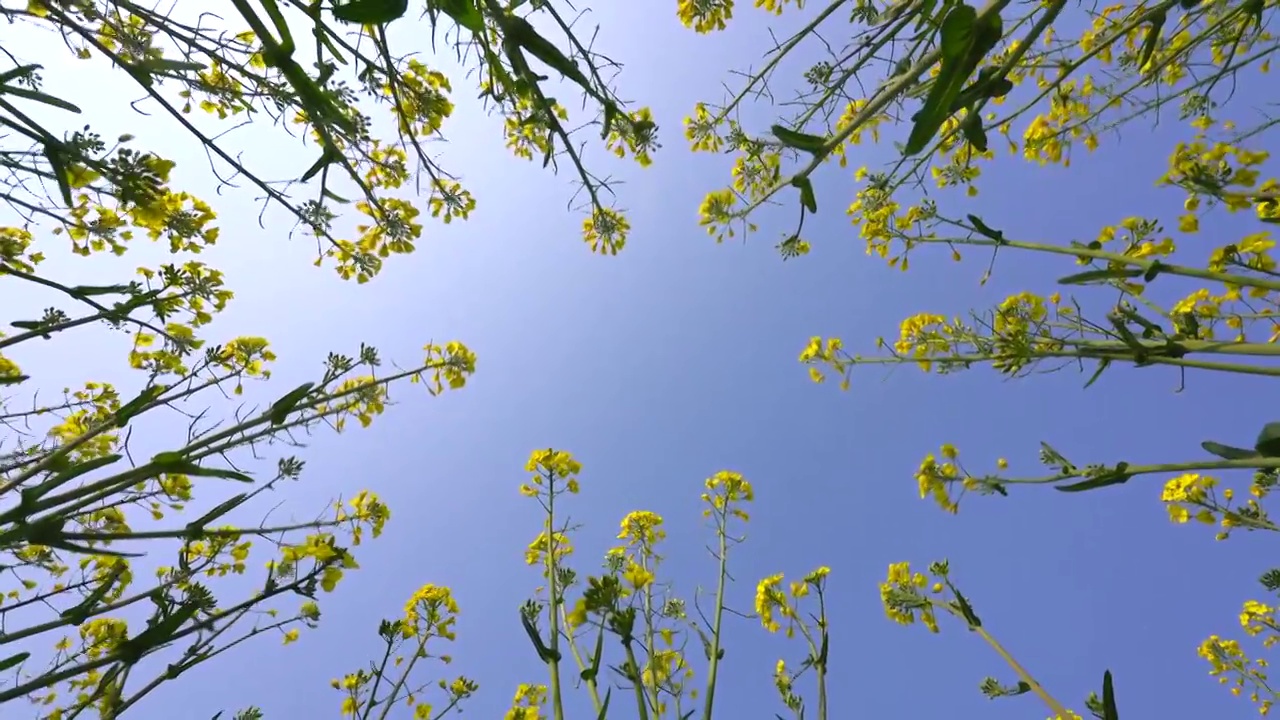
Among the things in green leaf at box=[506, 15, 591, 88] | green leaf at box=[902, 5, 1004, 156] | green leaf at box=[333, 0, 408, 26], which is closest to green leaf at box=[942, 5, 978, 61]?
green leaf at box=[902, 5, 1004, 156]

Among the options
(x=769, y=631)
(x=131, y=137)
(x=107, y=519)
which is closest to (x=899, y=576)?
(x=769, y=631)

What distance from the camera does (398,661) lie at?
12.4 ft

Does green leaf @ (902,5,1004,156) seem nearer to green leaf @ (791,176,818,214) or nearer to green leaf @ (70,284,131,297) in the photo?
green leaf @ (791,176,818,214)

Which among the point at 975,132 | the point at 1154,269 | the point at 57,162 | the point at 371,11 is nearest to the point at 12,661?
the point at 57,162

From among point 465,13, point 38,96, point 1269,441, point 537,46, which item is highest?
point 38,96

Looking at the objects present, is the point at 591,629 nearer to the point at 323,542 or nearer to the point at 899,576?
the point at 323,542

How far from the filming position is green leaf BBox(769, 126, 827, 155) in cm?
126

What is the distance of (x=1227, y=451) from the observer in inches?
62.5

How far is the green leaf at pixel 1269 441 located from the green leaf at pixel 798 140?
1.25 meters

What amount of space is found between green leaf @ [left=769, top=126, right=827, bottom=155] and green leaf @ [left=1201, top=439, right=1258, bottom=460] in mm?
1306

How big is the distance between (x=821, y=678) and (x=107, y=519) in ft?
11.8

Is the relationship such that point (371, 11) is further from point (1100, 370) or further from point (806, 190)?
point (1100, 370)

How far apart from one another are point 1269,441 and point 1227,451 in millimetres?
175

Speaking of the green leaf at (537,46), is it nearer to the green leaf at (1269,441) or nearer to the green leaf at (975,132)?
the green leaf at (975,132)
